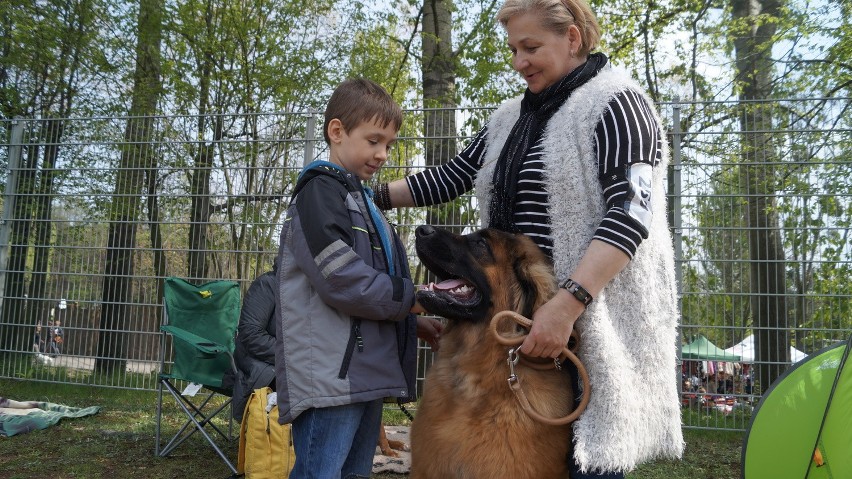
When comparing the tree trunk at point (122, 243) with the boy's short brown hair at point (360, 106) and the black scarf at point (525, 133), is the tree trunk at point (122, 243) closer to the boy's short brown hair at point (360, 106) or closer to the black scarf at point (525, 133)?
the boy's short brown hair at point (360, 106)

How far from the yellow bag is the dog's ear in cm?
234

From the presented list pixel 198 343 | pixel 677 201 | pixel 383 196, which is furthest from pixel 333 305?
pixel 677 201

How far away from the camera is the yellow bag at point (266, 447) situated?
3.76m

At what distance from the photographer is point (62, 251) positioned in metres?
6.65

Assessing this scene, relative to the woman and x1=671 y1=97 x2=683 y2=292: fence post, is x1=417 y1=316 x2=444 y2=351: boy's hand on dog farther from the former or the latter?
x1=671 y1=97 x2=683 y2=292: fence post

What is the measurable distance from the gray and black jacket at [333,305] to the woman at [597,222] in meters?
0.44

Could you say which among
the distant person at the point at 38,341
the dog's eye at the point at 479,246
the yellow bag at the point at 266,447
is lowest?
the yellow bag at the point at 266,447

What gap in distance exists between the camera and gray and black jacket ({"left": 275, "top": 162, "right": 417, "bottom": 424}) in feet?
5.85

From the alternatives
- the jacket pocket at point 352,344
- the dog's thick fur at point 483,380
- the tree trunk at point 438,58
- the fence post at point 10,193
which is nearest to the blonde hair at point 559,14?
Result: the dog's thick fur at point 483,380

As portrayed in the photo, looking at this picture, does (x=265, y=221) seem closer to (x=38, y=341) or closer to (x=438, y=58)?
(x=38, y=341)

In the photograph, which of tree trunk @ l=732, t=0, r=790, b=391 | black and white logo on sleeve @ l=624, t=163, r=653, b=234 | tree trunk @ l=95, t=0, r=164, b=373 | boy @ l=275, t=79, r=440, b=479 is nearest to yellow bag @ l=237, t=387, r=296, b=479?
boy @ l=275, t=79, r=440, b=479

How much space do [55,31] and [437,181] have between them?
8.61 metres

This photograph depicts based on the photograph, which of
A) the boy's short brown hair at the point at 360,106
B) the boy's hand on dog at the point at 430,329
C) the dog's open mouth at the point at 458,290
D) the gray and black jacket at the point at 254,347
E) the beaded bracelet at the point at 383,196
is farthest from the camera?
the gray and black jacket at the point at 254,347

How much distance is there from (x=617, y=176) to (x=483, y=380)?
0.70m
